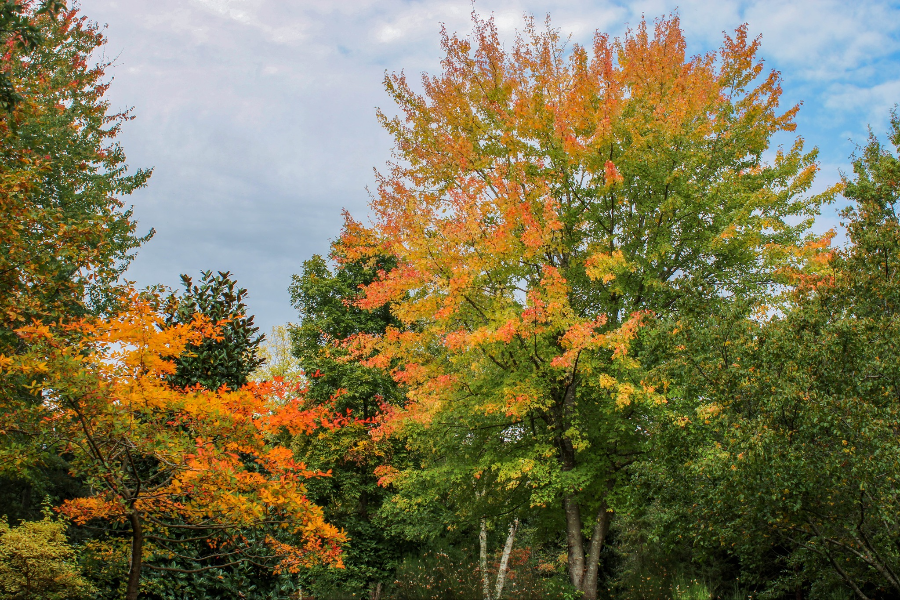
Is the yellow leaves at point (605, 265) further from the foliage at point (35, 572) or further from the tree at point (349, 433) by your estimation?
A: the foliage at point (35, 572)

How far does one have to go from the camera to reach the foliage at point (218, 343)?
29.5 ft

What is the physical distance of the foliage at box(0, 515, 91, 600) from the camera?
295 inches

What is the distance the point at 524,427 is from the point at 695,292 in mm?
5096

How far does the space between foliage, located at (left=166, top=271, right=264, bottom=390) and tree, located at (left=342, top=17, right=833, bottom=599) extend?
2.22m

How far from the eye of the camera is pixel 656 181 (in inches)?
392

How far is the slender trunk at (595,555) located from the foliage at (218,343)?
7.46 m

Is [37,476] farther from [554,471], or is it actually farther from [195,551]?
[554,471]

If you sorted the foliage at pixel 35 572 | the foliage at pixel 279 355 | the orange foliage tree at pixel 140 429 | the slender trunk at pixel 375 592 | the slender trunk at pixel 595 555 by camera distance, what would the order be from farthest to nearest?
1. the foliage at pixel 279 355
2. the slender trunk at pixel 375 592
3. the slender trunk at pixel 595 555
4. the foliage at pixel 35 572
5. the orange foliage tree at pixel 140 429

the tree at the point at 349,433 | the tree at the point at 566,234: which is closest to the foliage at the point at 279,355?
the tree at the point at 349,433

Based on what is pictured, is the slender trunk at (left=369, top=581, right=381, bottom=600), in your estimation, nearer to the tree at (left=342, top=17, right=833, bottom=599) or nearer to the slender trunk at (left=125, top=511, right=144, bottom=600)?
the tree at (left=342, top=17, right=833, bottom=599)

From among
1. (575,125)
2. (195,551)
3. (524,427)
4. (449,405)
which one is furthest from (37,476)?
(575,125)

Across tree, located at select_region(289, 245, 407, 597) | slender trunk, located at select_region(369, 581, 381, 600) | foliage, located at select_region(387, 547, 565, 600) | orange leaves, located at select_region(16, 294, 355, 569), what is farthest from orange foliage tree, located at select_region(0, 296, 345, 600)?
slender trunk, located at select_region(369, 581, 381, 600)

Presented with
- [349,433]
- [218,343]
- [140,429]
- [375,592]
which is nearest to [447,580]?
[375,592]

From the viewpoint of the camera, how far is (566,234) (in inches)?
430
